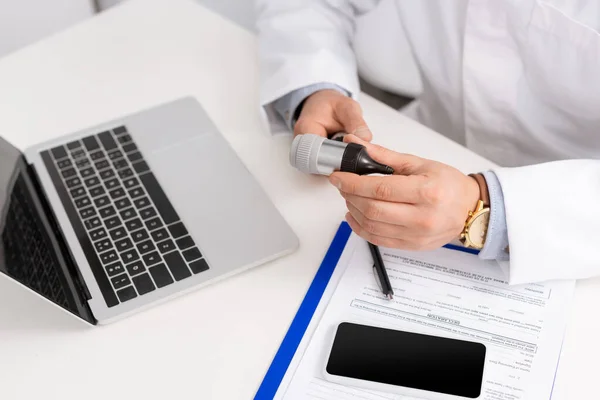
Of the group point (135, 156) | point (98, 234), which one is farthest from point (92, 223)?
point (135, 156)

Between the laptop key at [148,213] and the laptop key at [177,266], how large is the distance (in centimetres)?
7

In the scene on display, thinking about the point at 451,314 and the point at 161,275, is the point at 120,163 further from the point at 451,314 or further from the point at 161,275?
the point at 451,314

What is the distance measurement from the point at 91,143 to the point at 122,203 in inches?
5.6

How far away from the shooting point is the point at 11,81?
1.01m

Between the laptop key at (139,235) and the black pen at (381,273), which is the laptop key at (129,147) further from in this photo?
the black pen at (381,273)

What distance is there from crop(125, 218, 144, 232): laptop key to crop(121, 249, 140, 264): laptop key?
3 cm

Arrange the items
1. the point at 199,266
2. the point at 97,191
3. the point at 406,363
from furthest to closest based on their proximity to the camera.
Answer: the point at 97,191
the point at 199,266
the point at 406,363

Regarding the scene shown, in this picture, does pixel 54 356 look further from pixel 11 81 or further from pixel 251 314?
pixel 11 81

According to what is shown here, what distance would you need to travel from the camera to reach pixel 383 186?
0.65m

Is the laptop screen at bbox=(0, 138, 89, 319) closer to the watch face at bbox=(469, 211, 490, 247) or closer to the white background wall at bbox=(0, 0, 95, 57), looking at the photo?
the watch face at bbox=(469, 211, 490, 247)

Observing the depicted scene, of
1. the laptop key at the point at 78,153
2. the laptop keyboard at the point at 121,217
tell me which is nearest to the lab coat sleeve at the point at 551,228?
the laptop keyboard at the point at 121,217

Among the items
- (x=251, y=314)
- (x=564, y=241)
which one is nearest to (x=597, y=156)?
(x=564, y=241)

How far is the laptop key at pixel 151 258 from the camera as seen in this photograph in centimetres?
72

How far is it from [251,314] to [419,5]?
0.56 meters
